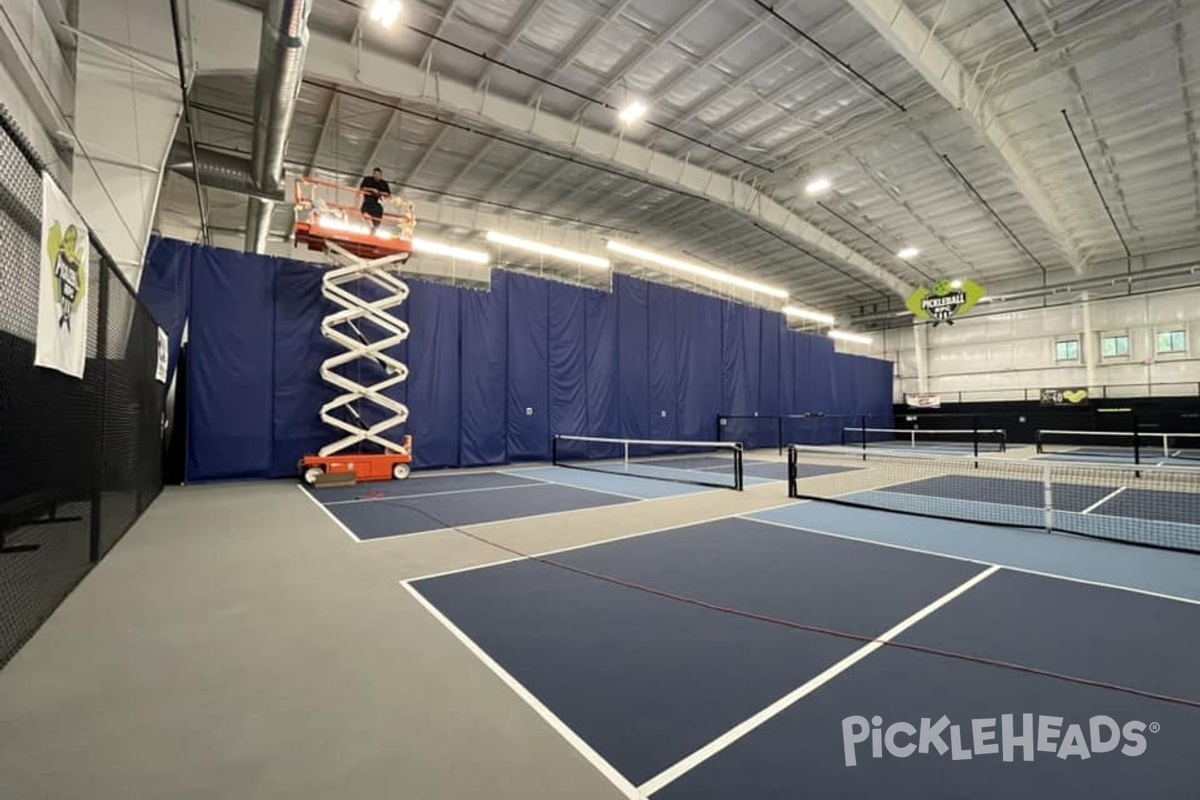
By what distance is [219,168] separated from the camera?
33.6ft

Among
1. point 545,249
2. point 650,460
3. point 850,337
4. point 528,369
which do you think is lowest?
point 650,460

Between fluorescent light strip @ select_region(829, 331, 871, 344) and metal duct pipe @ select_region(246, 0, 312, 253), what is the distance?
25.7 meters

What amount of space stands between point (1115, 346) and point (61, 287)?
3091 centimetres

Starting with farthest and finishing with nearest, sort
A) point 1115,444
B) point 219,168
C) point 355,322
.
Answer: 1. point 1115,444
2. point 355,322
3. point 219,168

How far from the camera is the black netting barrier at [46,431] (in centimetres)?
282

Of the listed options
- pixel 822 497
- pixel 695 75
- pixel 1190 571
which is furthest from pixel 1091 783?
pixel 695 75

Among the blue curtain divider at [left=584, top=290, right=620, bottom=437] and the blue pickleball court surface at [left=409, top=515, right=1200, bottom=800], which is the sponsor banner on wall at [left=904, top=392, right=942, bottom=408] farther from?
the blue pickleball court surface at [left=409, top=515, right=1200, bottom=800]

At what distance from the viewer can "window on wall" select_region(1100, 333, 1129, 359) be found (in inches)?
826

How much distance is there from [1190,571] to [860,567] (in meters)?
2.66

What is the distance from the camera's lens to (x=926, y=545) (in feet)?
16.6

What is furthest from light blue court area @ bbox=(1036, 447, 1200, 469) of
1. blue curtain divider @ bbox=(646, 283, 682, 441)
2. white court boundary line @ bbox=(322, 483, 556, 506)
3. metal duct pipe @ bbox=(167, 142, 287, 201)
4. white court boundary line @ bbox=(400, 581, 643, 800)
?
metal duct pipe @ bbox=(167, 142, 287, 201)

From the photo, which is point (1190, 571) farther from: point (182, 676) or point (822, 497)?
point (182, 676)

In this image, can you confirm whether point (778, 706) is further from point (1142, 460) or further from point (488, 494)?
point (1142, 460)

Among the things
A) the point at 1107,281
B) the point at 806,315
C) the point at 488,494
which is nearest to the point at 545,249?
the point at 488,494
